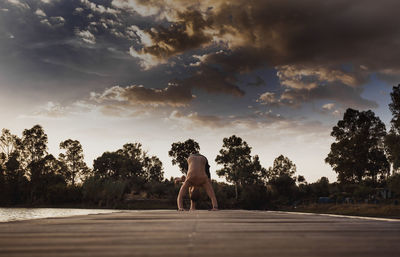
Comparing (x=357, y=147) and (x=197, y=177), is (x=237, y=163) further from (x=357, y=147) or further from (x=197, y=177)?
(x=197, y=177)

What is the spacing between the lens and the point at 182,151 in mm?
89125

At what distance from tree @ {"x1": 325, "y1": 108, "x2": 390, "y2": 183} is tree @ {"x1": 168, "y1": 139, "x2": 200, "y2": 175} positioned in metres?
34.7

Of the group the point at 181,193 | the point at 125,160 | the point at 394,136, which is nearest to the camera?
the point at 181,193

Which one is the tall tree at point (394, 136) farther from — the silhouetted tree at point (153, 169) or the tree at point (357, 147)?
the silhouetted tree at point (153, 169)

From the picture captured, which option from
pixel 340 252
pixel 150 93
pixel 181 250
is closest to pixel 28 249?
pixel 181 250

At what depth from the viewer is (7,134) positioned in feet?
234

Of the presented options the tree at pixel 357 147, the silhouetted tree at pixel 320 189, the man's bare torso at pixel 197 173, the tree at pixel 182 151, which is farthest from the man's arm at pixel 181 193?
the tree at pixel 182 151

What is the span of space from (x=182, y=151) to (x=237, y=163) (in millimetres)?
18566

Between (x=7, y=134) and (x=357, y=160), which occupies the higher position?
(x=7, y=134)

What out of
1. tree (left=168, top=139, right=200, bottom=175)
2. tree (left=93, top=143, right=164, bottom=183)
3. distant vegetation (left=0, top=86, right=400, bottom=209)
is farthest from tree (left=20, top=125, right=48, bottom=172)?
tree (left=168, top=139, right=200, bottom=175)

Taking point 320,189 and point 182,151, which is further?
point 182,151

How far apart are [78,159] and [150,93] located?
146 ft

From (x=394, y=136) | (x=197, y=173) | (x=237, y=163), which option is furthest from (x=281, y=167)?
(x=197, y=173)

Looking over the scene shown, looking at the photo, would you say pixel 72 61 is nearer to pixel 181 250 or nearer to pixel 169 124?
pixel 169 124
